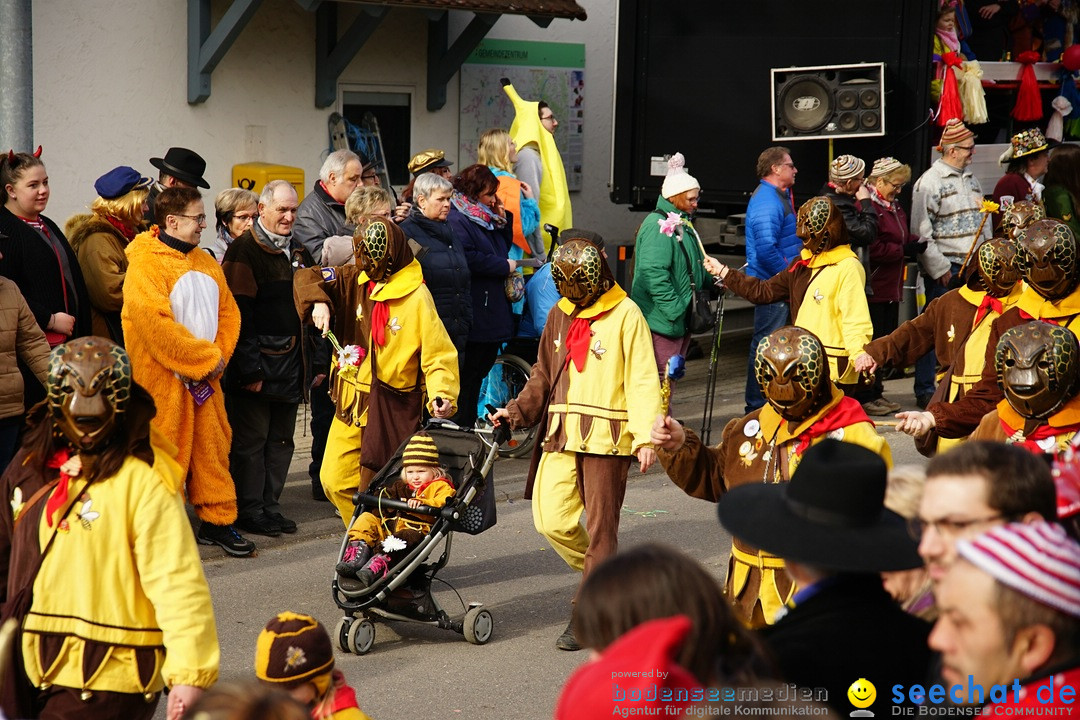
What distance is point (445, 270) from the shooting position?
347 inches

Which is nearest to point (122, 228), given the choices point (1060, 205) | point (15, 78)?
point (15, 78)

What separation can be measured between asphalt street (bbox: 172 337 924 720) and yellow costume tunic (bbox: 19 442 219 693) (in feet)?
6.46

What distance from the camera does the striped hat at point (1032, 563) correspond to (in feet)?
7.95

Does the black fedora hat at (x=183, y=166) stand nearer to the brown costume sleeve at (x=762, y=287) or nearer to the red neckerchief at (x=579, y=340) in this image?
the red neckerchief at (x=579, y=340)

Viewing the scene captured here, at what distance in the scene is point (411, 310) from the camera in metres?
7.35

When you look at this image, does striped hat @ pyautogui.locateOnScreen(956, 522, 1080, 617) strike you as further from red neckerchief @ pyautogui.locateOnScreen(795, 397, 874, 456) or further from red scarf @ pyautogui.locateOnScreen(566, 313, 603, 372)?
red scarf @ pyautogui.locateOnScreen(566, 313, 603, 372)

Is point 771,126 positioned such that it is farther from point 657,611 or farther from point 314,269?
point 657,611

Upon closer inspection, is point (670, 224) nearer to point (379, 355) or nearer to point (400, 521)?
point (379, 355)

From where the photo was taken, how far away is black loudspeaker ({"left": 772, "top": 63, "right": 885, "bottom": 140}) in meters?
12.0

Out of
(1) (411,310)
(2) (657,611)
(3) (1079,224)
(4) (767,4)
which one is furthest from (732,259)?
(2) (657,611)

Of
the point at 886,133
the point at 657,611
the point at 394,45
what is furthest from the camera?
the point at 394,45

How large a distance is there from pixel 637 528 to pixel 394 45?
6.33m

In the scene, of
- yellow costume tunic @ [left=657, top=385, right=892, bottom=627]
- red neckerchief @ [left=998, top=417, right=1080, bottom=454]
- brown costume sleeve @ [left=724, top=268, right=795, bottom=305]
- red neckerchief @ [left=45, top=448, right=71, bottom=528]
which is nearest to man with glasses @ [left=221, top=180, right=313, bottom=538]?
brown costume sleeve @ [left=724, top=268, right=795, bottom=305]

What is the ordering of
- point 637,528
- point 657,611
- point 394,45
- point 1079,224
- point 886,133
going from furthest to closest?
point 394,45
point 886,133
point 1079,224
point 637,528
point 657,611
